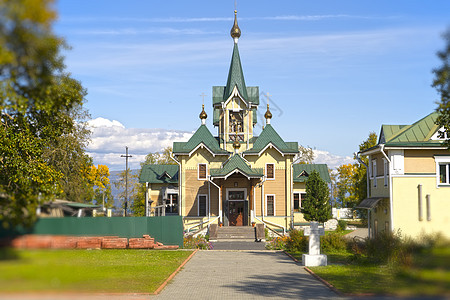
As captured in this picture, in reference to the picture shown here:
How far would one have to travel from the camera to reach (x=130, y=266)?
21.0m

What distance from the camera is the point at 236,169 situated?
39406 mm

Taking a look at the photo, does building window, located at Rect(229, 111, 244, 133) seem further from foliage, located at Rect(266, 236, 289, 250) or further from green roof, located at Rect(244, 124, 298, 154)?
foliage, located at Rect(266, 236, 289, 250)

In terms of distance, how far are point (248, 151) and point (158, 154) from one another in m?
37.2

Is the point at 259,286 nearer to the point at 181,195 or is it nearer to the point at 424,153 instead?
the point at 424,153

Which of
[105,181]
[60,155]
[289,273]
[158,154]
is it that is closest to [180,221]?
[60,155]

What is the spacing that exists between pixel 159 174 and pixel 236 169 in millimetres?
11059

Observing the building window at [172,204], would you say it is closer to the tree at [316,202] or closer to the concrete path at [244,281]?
the tree at [316,202]

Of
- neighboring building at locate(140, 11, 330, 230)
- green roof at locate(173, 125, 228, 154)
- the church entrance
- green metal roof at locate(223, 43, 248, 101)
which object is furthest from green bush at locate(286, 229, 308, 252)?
green metal roof at locate(223, 43, 248, 101)

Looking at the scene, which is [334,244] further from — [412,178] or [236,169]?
[236,169]

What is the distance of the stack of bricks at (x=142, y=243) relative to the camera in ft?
95.7

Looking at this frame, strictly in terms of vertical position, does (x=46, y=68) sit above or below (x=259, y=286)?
above

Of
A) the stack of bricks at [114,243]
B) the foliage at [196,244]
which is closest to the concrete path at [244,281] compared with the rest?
the stack of bricks at [114,243]

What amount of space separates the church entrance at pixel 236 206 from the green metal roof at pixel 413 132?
16.0 meters

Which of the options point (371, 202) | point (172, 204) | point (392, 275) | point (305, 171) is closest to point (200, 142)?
point (172, 204)
